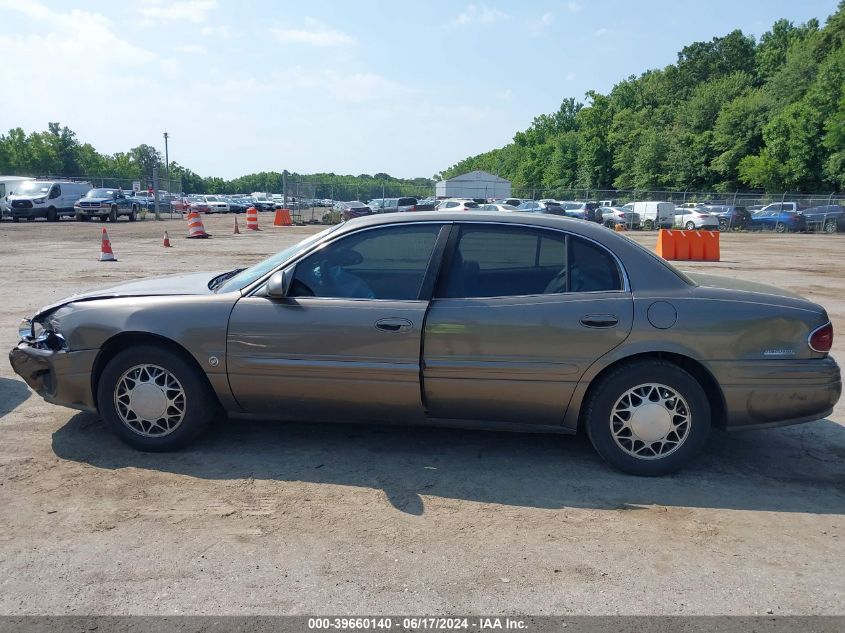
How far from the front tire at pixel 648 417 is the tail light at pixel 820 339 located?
704 mm

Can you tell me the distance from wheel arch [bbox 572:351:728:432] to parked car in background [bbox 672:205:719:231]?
37.3 meters

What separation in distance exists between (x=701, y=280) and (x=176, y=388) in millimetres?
3443

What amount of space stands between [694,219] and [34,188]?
3544 cm

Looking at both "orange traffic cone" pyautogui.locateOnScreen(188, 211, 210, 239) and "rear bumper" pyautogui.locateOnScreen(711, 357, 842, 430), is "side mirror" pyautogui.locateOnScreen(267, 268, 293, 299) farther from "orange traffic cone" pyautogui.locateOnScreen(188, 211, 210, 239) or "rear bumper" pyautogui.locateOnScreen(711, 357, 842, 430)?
"orange traffic cone" pyautogui.locateOnScreen(188, 211, 210, 239)

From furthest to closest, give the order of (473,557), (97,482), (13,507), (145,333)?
(145,333), (97,482), (13,507), (473,557)

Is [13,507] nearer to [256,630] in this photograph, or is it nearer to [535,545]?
[256,630]

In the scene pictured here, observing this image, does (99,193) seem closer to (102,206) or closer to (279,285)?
(102,206)

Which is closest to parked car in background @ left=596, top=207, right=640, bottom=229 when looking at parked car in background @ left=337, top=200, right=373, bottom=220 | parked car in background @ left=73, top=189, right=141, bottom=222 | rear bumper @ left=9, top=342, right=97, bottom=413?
parked car in background @ left=337, top=200, right=373, bottom=220

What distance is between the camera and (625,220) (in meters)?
41.7

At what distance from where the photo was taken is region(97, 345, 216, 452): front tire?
4402mm

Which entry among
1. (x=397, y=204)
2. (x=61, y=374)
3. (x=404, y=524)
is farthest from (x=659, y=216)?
(x=404, y=524)

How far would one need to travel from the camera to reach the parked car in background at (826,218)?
3841 centimetres

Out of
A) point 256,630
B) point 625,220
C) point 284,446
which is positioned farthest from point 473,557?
point 625,220

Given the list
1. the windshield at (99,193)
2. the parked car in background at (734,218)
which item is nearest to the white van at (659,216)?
the parked car in background at (734,218)
